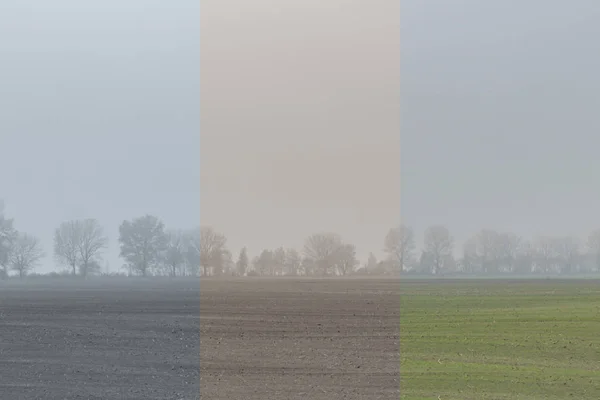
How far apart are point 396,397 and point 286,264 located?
7956 centimetres

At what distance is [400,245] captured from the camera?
74812 millimetres

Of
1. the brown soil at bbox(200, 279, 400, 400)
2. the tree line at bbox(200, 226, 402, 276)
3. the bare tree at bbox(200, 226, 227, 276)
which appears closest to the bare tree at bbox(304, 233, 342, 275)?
the tree line at bbox(200, 226, 402, 276)

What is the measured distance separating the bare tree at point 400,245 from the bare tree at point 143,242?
157ft

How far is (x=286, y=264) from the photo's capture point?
9312cm

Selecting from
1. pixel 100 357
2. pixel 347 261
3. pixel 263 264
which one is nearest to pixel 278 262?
pixel 263 264

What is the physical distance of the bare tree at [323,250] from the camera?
314 feet

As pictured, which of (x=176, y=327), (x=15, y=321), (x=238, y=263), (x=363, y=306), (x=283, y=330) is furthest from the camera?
(x=238, y=263)

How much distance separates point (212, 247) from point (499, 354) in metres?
66.3

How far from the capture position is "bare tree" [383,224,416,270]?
7338cm

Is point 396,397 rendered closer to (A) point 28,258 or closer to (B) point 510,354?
(B) point 510,354

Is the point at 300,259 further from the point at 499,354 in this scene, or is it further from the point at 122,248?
the point at 499,354

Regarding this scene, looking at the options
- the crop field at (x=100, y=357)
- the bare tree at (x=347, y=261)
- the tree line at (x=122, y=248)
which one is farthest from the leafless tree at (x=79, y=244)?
the crop field at (x=100, y=357)

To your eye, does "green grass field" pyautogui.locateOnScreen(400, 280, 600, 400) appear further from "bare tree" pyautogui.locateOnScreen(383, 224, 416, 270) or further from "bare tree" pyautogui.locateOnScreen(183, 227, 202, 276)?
"bare tree" pyautogui.locateOnScreen(183, 227, 202, 276)

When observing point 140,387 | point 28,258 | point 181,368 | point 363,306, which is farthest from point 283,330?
point 28,258
